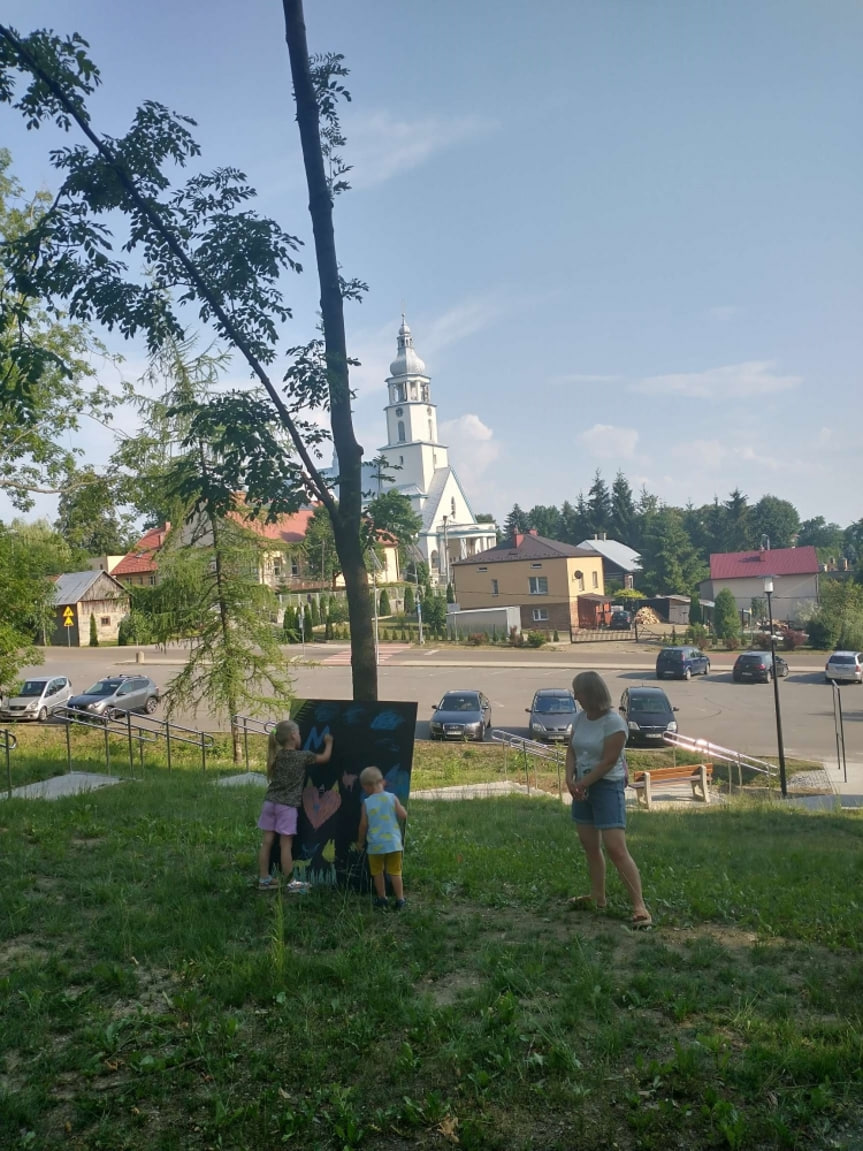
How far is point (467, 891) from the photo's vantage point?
6258 millimetres

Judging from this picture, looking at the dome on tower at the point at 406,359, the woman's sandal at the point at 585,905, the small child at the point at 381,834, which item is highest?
the dome on tower at the point at 406,359

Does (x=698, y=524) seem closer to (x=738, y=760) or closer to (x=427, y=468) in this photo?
(x=427, y=468)

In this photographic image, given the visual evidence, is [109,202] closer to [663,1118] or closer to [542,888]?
[542,888]

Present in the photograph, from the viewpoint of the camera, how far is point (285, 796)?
6.08 metres

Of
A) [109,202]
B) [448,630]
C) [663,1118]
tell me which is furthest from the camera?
[448,630]

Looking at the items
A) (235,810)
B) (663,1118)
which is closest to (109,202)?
(235,810)

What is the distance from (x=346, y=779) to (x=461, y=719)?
19883 mm

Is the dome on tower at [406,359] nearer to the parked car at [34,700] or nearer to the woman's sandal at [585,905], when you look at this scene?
the parked car at [34,700]

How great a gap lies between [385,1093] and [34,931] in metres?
2.95

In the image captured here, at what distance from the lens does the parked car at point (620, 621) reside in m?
64.0

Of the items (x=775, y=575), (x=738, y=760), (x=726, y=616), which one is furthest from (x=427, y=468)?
(x=738, y=760)

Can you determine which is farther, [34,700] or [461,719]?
[34,700]

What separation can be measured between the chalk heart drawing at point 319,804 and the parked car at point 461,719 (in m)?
19.6

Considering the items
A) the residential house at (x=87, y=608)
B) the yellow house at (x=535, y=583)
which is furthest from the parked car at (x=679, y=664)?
the residential house at (x=87, y=608)
